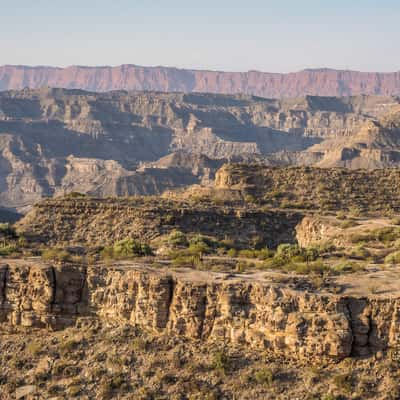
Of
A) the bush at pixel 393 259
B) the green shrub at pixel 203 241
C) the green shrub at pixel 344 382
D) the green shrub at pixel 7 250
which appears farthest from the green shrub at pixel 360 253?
the green shrub at pixel 7 250

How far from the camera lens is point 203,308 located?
24062 millimetres

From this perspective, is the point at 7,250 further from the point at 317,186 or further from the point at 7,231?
the point at 317,186

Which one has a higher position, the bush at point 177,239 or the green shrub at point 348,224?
the green shrub at point 348,224

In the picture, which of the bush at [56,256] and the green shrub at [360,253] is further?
the green shrub at [360,253]

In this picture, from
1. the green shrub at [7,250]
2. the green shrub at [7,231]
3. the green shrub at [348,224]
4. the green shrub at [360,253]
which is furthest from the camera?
the green shrub at [348,224]

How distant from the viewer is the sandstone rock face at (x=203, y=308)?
22.3 m

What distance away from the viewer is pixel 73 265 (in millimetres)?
26547

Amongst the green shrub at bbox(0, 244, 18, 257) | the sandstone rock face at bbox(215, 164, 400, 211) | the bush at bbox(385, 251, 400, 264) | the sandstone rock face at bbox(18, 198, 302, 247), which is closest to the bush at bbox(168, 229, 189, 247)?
the sandstone rock face at bbox(18, 198, 302, 247)

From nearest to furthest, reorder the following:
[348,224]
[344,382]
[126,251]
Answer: [344,382] → [126,251] → [348,224]

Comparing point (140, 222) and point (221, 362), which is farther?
point (140, 222)

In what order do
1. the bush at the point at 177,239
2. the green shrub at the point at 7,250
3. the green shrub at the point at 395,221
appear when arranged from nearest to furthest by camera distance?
the green shrub at the point at 7,250 < the bush at the point at 177,239 < the green shrub at the point at 395,221

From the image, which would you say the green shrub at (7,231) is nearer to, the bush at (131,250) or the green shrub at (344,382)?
the bush at (131,250)

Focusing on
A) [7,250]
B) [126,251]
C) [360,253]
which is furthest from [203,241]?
[7,250]

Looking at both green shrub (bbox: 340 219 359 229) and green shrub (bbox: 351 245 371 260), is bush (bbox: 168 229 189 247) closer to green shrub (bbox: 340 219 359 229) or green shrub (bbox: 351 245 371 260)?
green shrub (bbox: 351 245 371 260)
